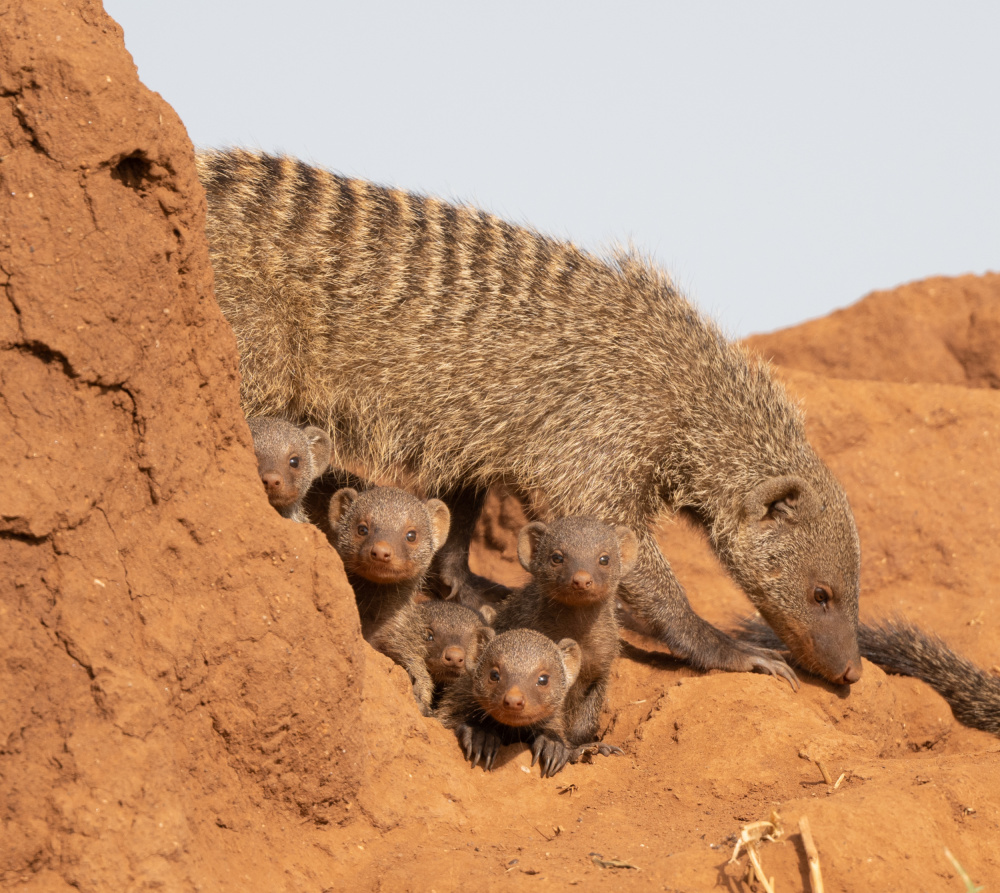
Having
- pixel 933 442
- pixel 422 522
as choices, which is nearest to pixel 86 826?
pixel 422 522

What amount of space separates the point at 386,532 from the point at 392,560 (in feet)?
0.55

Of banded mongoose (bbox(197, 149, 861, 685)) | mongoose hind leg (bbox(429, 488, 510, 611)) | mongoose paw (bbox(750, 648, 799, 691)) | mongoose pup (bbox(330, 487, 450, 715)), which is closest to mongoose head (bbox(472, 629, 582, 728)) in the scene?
mongoose pup (bbox(330, 487, 450, 715))

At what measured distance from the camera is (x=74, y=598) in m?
2.57

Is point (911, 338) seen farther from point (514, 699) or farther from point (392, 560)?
point (514, 699)

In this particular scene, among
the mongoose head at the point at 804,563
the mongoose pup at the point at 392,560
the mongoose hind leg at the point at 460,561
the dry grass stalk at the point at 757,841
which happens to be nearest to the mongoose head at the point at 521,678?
the mongoose pup at the point at 392,560

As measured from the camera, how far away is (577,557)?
4.10 meters

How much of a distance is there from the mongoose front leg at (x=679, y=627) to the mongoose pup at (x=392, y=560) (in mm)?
983

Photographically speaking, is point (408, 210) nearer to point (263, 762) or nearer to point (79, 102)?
point (79, 102)

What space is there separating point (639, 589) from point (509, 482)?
2.84 feet

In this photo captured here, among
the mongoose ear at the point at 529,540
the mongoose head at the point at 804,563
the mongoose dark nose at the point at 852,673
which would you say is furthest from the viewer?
the mongoose head at the point at 804,563

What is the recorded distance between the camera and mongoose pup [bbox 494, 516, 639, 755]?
4.11 m

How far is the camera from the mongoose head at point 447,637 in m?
4.27

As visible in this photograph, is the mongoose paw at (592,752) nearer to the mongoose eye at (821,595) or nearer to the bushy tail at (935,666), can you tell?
the mongoose eye at (821,595)

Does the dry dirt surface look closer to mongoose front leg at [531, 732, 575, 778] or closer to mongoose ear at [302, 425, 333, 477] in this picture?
mongoose front leg at [531, 732, 575, 778]
